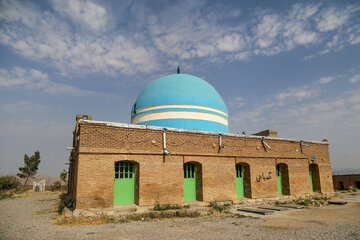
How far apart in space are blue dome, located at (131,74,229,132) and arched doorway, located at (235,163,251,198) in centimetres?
311

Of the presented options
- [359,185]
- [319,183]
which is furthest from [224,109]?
[359,185]

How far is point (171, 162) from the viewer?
40.1 ft

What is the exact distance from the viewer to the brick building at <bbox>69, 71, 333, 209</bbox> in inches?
416

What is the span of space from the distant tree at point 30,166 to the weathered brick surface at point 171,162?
26957mm

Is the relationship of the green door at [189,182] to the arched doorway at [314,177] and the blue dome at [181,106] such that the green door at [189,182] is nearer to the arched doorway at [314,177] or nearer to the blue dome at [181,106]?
the blue dome at [181,106]

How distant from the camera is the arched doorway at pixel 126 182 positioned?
36.8 feet

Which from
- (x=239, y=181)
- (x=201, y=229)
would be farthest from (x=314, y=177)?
(x=201, y=229)

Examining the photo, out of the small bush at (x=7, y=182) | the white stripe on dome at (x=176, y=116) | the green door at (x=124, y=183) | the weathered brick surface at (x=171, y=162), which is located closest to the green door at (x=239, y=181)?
the weathered brick surface at (x=171, y=162)

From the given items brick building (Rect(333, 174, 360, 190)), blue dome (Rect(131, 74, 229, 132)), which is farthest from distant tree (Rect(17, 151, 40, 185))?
brick building (Rect(333, 174, 360, 190))

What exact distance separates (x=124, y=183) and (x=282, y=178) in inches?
457

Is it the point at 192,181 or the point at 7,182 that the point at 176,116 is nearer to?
the point at 192,181

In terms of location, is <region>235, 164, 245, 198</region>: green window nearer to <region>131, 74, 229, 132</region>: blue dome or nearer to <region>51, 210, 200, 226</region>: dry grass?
<region>131, 74, 229, 132</region>: blue dome

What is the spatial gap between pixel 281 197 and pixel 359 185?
15597 mm

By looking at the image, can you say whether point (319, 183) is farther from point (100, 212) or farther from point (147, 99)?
point (100, 212)
